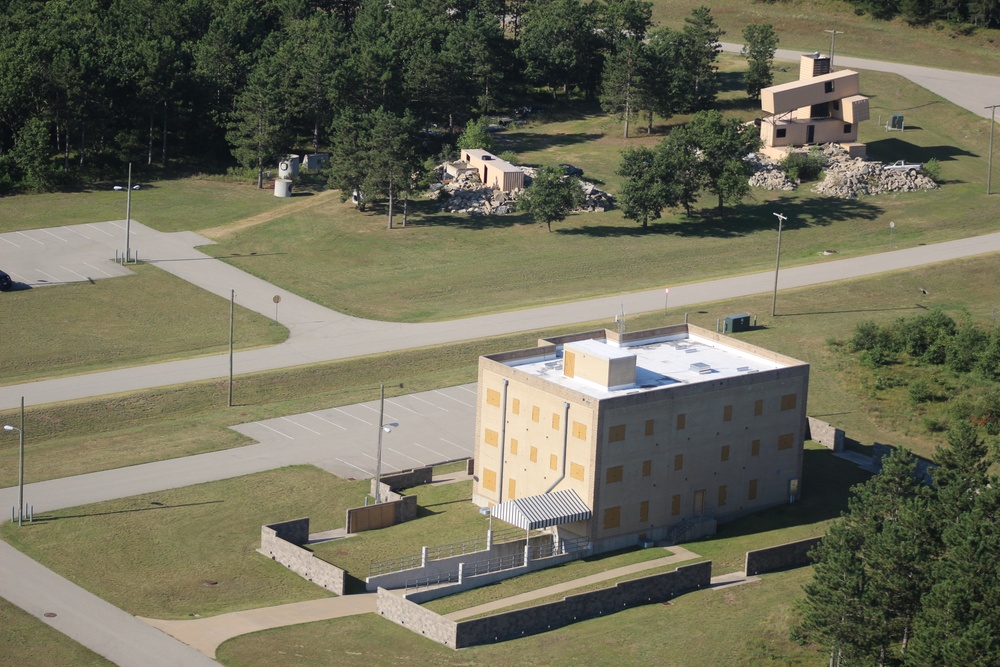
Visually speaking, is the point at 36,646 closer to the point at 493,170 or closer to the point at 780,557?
the point at 780,557

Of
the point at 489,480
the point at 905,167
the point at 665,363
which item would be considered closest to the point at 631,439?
the point at 665,363

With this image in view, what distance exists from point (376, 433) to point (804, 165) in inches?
2894

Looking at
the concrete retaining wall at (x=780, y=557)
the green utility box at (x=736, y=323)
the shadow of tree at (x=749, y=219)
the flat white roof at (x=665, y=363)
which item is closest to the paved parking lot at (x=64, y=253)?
the shadow of tree at (x=749, y=219)

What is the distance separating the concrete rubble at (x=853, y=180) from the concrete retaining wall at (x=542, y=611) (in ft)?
270

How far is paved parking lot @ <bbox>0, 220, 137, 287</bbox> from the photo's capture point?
422 feet

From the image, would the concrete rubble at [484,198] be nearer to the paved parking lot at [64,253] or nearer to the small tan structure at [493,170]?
the small tan structure at [493,170]

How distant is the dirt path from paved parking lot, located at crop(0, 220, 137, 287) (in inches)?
281

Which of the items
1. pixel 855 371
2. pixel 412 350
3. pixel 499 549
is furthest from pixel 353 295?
pixel 499 549

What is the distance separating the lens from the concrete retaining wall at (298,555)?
75.9 meters

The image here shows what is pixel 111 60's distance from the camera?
16038cm

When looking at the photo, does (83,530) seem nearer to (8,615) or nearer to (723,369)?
(8,615)

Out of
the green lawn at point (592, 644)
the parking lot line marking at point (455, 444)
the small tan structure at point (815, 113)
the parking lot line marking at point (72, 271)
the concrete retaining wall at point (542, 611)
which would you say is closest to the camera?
the green lawn at point (592, 644)

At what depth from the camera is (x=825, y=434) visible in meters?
98.0

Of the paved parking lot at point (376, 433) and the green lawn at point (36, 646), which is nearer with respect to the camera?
the green lawn at point (36, 646)
